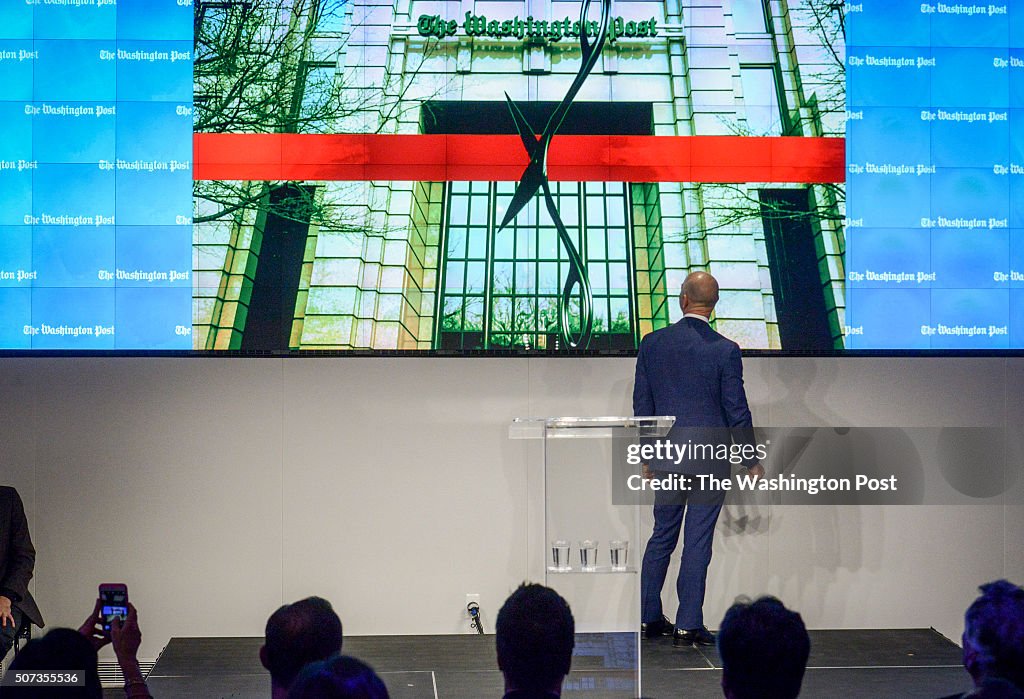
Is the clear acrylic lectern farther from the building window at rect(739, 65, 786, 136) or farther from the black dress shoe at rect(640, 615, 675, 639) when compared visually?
the building window at rect(739, 65, 786, 136)

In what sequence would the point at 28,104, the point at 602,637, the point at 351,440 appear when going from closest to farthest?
the point at 602,637 → the point at 28,104 → the point at 351,440

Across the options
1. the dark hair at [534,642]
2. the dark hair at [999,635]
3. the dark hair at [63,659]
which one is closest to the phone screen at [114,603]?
the dark hair at [63,659]

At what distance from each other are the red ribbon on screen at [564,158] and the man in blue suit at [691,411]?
58cm

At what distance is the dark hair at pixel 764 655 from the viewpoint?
225 cm

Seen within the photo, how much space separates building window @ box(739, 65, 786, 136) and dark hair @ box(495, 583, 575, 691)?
292 cm

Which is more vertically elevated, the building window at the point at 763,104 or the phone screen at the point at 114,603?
the building window at the point at 763,104

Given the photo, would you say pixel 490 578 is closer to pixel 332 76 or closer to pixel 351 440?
pixel 351 440

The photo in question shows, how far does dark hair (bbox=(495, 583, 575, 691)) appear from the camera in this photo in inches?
95.3

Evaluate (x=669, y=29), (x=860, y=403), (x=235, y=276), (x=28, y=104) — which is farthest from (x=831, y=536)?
(x=28, y=104)

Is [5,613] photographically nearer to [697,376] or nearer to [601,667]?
[601,667]

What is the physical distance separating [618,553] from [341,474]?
175cm

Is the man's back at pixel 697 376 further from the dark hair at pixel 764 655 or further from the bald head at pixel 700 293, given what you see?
the dark hair at pixel 764 655

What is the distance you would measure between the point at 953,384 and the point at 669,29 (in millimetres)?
1971

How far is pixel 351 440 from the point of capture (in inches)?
198
